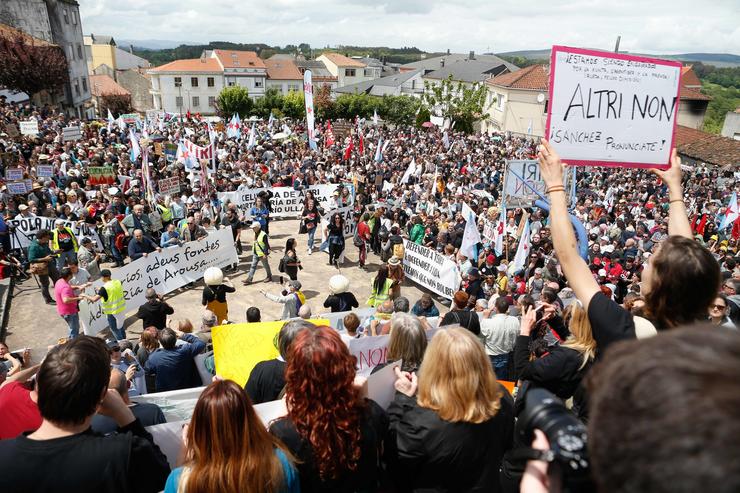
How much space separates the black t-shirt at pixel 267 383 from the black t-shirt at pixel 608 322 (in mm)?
2452

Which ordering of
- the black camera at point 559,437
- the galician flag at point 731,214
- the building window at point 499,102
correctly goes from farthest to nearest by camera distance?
the building window at point 499,102 → the galician flag at point 731,214 → the black camera at point 559,437

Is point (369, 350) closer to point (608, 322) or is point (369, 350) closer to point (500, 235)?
point (608, 322)

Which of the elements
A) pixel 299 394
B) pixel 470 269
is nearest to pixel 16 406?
pixel 299 394

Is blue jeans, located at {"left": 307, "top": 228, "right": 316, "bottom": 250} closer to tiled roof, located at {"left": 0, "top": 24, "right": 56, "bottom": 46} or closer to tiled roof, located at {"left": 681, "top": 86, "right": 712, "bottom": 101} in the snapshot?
tiled roof, located at {"left": 0, "top": 24, "right": 56, "bottom": 46}

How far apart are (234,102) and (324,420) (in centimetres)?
6705

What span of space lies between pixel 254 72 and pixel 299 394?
89.6m

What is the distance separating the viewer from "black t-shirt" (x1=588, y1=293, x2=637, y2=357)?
6.58ft

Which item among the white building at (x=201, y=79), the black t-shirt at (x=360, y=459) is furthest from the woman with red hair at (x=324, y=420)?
the white building at (x=201, y=79)

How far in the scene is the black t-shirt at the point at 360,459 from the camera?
8.02ft

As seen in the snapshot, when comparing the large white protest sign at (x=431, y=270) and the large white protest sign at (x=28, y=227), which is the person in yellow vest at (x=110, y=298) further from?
the large white protest sign at (x=431, y=270)

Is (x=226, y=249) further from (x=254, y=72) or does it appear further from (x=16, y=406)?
(x=254, y=72)

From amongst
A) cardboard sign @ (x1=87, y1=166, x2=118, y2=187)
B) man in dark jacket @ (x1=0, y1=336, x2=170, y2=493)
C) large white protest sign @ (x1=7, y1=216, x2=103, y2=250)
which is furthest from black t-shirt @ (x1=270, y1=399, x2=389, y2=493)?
cardboard sign @ (x1=87, y1=166, x2=118, y2=187)

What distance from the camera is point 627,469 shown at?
2.64 feet

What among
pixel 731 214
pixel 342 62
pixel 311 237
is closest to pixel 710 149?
pixel 731 214
